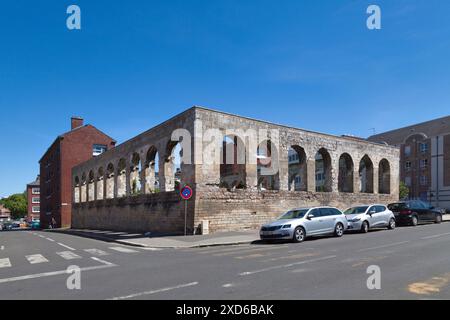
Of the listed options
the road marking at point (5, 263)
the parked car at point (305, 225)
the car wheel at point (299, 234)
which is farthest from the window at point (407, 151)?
the road marking at point (5, 263)

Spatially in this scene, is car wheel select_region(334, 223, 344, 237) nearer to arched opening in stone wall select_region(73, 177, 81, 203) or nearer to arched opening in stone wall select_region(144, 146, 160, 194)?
arched opening in stone wall select_region(144, 146, 160, 194)

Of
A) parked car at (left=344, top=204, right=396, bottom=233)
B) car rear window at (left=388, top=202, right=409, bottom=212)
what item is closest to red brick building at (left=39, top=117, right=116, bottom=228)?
car rear window at (left=388, top=202, right=409, bottom=212)

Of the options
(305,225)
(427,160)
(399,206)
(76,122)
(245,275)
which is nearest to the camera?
(245,275)

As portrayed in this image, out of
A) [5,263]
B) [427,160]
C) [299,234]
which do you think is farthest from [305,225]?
[427,160]

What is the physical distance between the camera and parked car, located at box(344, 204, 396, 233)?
17.8m

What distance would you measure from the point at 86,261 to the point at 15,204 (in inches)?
4746

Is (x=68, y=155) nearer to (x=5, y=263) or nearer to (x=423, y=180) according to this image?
(x=5, y=263)

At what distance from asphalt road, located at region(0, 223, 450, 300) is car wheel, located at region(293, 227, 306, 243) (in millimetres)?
2653

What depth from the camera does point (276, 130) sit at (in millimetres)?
22891

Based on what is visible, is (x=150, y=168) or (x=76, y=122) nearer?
(x=150, y=168)

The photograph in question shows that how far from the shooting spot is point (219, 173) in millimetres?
20000

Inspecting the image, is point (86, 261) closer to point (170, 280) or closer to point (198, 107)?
point (170, 280)

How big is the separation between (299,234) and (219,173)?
262 inches
